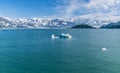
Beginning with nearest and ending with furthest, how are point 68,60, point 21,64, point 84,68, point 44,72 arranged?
point 44,72 → point 84,68 → point 21,64 → point 68,60

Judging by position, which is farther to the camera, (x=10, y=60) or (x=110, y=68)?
(x=10, y=60)

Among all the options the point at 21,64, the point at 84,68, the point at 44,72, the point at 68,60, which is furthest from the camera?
the point at 68,60

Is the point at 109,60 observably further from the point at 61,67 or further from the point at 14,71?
the point at 14,71

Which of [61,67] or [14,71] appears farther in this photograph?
[61,67]

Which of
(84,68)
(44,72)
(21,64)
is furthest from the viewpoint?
(21,64)

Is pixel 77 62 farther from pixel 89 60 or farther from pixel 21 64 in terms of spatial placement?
pixel 21 64

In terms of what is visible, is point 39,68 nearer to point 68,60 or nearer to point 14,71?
point 14,71

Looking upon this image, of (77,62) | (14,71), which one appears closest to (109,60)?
(77,62)

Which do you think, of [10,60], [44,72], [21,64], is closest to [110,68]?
[44,72]
